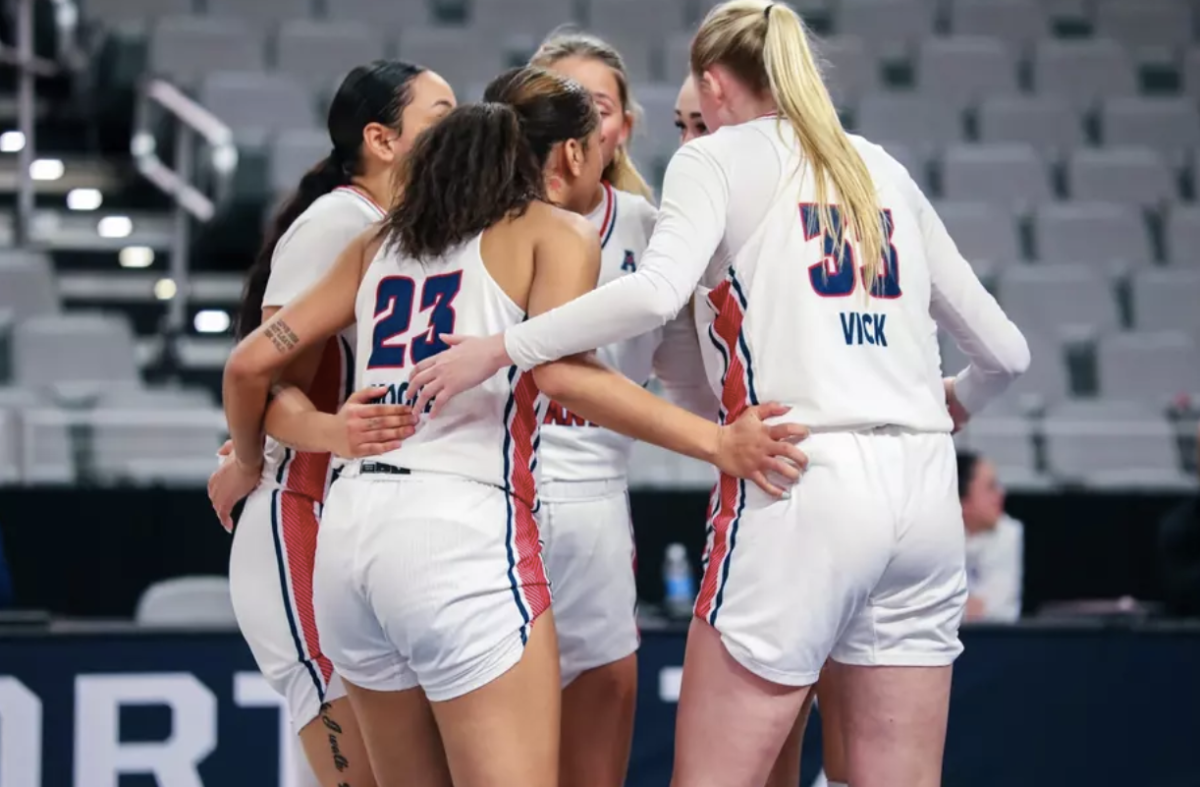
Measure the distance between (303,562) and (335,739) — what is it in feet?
1.12

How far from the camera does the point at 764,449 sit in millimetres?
2730

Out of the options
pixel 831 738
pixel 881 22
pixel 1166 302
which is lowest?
pixel 831 738

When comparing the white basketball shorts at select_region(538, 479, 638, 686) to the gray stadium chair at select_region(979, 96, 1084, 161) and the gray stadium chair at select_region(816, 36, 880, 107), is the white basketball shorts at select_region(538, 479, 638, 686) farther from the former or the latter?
the gray stadium chair at select_region(979, 96, 1084, 161)

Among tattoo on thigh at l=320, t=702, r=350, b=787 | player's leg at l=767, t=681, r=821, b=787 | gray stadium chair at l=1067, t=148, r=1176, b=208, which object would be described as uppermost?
gray stadium chair at l=1067, t=148, r=1176, b=208

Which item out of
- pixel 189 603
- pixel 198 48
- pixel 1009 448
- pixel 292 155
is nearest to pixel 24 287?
pixel 292 155

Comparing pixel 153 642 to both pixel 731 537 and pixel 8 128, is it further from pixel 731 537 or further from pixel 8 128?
pixel 8 128

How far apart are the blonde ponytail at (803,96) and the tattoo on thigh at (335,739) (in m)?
1.29

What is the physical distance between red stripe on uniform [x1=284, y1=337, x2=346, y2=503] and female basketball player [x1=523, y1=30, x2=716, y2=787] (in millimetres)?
434

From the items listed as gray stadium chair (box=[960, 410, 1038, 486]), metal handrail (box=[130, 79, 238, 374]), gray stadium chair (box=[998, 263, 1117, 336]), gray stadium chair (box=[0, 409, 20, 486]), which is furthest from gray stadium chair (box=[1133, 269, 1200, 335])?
gray stadium chair (box=[0, 409, 20, 486])

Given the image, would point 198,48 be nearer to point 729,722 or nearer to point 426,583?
point 426,583

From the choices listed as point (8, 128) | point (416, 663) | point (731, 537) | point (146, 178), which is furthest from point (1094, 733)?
point (8, 128)

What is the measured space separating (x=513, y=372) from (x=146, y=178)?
305 inches

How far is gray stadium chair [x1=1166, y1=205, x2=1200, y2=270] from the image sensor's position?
984 centimetres

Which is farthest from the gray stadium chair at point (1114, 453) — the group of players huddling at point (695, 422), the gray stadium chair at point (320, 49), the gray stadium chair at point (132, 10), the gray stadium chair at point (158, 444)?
the gray stadium chair at point (132, 10)
